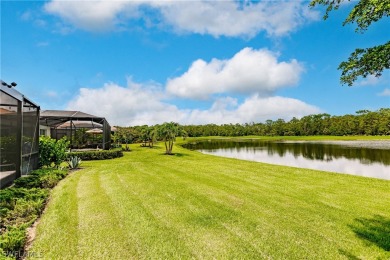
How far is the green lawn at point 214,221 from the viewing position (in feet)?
16.9

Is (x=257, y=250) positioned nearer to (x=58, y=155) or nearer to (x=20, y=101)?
(x=20, y=101)

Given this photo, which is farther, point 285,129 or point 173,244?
point 285,129

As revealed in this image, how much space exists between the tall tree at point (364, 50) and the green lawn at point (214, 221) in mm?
3667

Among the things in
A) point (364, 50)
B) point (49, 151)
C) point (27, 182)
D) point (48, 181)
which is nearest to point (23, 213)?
point (27, 182)

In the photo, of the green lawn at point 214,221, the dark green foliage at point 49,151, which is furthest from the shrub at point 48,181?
the dark green foliage at point 49,151

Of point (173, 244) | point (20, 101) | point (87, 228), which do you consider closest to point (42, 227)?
point (87, 228)

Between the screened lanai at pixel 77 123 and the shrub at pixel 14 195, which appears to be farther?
the screened lanai at pixel 77 123

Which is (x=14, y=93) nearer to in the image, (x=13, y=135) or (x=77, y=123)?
(x=13, y=135)

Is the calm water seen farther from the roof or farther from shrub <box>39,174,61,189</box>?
the roof

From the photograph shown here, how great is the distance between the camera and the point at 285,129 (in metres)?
114

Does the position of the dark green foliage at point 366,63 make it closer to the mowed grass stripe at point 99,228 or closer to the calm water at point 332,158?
the mowed grass stripe at point 99,228

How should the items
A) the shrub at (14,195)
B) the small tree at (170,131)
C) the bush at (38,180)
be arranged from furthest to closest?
the small tree at (170,131), the bush at (38,180), the shrub at (14,195)

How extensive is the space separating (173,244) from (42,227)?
11.2 ft

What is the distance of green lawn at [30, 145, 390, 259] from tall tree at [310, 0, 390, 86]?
3.67 meters
